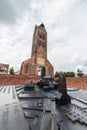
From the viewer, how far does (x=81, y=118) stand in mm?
1105

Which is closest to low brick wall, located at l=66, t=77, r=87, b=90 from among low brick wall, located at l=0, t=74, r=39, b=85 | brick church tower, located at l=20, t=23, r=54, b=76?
low brick wall, located at l=0, t=74, r=39, b=85

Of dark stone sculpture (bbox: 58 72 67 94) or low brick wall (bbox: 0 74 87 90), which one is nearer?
dark stone sculpture (bbox: 58 72 67 94)

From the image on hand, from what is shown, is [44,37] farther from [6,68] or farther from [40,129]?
[40,129]

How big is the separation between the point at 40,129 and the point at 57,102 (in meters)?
0.78

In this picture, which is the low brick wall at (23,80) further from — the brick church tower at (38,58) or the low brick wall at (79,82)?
the brick church tower at (38,58)

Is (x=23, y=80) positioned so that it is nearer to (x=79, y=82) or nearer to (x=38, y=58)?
(x=79, y=82)

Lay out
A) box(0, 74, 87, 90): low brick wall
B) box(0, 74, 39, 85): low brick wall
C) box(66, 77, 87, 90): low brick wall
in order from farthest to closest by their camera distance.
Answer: box(0, 74, 39, 85): low brick wall, box(0, 74, 87, 90): low brick wall, box(66, 77, 87, 90): low brick wall

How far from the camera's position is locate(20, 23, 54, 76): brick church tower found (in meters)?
26.7

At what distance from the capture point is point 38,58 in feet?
93.9

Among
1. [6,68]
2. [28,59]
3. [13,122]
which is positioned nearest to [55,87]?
[13,122]

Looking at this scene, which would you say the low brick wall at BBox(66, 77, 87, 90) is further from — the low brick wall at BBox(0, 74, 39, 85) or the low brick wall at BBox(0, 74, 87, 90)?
the low brick wall at BBox(0, 74, 39, 85)

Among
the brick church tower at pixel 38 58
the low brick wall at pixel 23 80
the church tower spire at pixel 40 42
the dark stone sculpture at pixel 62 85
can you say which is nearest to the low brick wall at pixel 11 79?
the low brick wall at pixel 23 80

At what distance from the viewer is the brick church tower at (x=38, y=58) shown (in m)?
26.7

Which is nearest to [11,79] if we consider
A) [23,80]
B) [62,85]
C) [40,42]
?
[23,80]
